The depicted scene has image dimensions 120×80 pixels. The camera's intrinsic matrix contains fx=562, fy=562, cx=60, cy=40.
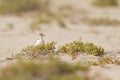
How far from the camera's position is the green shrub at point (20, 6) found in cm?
2273

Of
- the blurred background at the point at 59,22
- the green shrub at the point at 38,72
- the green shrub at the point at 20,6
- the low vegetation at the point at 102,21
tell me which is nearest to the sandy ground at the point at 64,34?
the blurred background at the point at 59,22

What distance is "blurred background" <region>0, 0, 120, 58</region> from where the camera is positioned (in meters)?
15.5

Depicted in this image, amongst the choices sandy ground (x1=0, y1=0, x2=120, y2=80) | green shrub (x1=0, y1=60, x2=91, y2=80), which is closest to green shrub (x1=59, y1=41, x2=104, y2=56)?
sandy ground (x1=0, y1=0, x2=120, y2=80)

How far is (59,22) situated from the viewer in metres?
19.2

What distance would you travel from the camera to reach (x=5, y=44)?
15055mm

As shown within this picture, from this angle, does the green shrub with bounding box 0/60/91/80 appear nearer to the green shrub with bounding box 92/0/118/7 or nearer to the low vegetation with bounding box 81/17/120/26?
the low vegetation with bounding box 81/17/120/26

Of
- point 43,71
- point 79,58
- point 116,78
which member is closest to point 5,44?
point 79,58

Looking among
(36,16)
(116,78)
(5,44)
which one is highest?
(36,16)

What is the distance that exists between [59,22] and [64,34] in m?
2.37

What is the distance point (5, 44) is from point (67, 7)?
30.2 ft

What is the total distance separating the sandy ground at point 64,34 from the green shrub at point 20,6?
0.94m

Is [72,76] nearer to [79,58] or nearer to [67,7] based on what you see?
[79,58]

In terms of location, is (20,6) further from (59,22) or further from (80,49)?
(80,49)

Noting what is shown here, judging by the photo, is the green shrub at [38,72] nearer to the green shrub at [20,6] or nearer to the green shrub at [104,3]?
the green shrub at [20,6]
